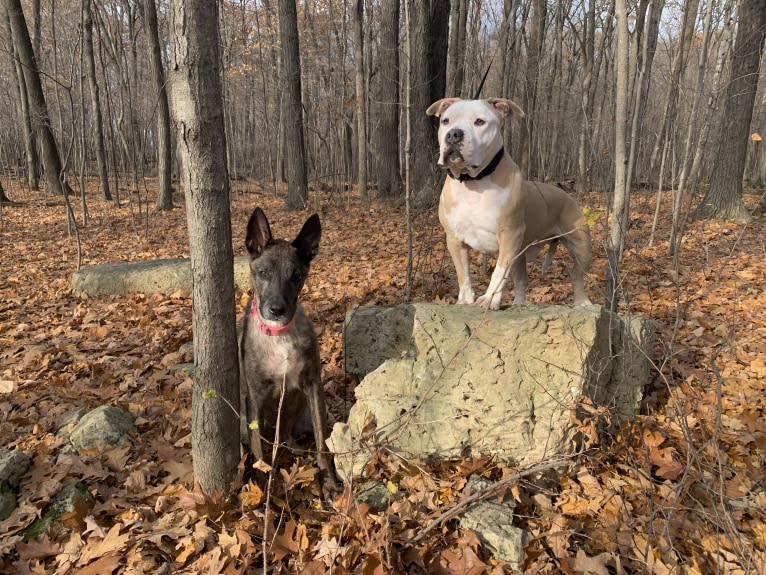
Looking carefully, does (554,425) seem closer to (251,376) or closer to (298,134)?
(251,376)

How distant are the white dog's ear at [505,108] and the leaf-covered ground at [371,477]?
1.05m

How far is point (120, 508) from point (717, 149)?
1273 centimetres

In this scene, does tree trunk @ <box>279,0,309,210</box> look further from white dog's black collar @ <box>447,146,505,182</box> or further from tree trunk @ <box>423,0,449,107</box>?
white dog's black collar @ <box>447,146,505,182</box>

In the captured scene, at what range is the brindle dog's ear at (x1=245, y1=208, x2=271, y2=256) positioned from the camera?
3244mm

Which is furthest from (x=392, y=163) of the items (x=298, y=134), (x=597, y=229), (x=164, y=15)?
(x=164, y=15)

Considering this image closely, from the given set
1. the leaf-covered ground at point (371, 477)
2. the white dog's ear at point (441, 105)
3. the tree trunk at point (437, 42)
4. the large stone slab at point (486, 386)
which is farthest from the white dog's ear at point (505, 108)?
the tree trunk at point (437, 42)

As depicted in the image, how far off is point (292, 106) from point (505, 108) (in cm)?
1155

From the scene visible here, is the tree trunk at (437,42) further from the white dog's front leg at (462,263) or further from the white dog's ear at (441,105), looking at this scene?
the white dog's front leg at (462,263)

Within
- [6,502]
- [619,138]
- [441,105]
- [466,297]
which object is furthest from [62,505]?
[619,138]

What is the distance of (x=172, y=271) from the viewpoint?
7000 mm

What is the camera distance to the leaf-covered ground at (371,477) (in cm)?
252

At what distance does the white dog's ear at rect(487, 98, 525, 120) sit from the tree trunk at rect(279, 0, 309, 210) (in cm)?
1111

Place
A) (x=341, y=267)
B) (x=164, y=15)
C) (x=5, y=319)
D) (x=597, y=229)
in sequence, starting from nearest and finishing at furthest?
(x=5, y=319) → (x=597, y=229) → (x=341, y=267) → (x=164, y=15)

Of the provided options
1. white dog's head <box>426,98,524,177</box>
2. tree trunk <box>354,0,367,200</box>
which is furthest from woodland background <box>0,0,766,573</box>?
tree trunk <box>354,0,367,200</box>
